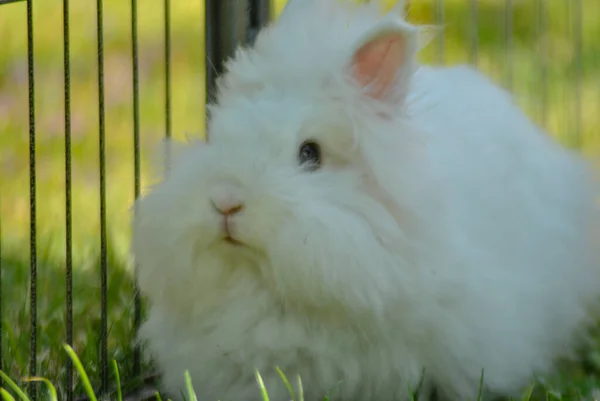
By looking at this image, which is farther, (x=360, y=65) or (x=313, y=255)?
(x=360, y=65)

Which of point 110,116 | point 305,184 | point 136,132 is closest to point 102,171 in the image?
point 136,132

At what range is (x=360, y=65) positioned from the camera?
79.9 inches

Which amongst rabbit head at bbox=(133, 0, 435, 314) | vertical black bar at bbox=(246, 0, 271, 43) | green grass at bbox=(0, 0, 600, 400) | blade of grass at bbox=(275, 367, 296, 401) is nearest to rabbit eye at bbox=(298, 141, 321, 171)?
rabbit head at bbox=(133, 0, 435, 314)

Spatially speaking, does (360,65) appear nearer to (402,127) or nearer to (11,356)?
(402,127)

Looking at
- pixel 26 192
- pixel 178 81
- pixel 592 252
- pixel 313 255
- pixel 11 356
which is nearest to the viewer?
pixel 313 255

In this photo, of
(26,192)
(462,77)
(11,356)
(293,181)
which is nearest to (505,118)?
(462,77)

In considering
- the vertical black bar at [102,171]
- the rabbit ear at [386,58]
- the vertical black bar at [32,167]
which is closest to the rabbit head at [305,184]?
the rabbit ear at [386,58]

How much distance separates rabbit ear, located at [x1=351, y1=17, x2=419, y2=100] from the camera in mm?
1967

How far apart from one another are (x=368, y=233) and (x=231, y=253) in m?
0.28

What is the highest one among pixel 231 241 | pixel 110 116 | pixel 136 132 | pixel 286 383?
pixel 110 116

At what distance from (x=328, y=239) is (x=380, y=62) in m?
0.41

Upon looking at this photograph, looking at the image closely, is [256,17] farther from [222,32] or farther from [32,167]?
[32,167]

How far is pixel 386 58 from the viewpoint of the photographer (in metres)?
2.00

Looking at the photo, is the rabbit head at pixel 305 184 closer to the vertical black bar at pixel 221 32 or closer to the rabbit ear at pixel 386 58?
the rabbit ear at pixel 386 58
